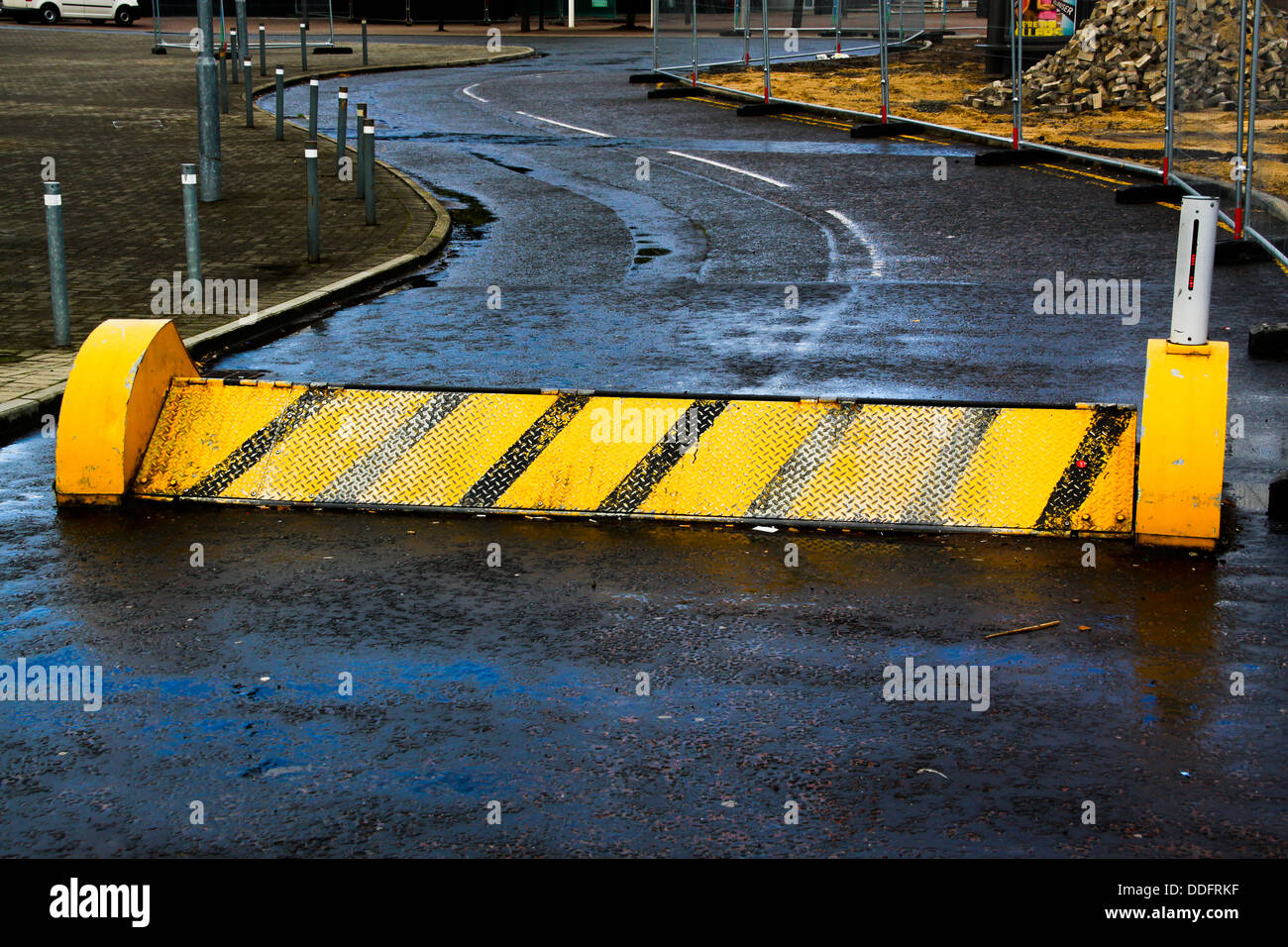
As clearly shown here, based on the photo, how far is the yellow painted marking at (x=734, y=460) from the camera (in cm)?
753

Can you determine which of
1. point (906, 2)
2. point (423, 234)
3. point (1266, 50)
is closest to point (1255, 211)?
point (1266, 50)

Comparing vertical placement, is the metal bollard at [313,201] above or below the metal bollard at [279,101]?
below

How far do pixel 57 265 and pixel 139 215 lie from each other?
21.0 feet

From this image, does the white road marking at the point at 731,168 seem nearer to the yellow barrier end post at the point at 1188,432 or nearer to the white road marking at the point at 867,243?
the white road marking at the point at 867,243

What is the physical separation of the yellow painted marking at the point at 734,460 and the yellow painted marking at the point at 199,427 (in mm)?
2104

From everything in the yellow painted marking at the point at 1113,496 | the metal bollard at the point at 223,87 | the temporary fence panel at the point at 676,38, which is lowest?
the yellow painted marking at the point at 1113,496

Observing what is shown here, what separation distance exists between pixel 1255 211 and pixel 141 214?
11400mm

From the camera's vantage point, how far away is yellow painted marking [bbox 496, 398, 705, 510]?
25.1 feet

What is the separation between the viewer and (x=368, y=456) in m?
7.92


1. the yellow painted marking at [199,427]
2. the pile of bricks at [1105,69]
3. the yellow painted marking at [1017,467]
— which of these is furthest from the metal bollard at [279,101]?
the yellow painted marking at [1017,467]

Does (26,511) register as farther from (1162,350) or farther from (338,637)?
(1162,350)

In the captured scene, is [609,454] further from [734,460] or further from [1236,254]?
[1236,254]

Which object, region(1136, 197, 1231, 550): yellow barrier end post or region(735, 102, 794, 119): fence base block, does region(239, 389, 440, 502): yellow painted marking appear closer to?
region(1136, 197, 1231, 550): yellow barrier end post

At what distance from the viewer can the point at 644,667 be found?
5.82 m
